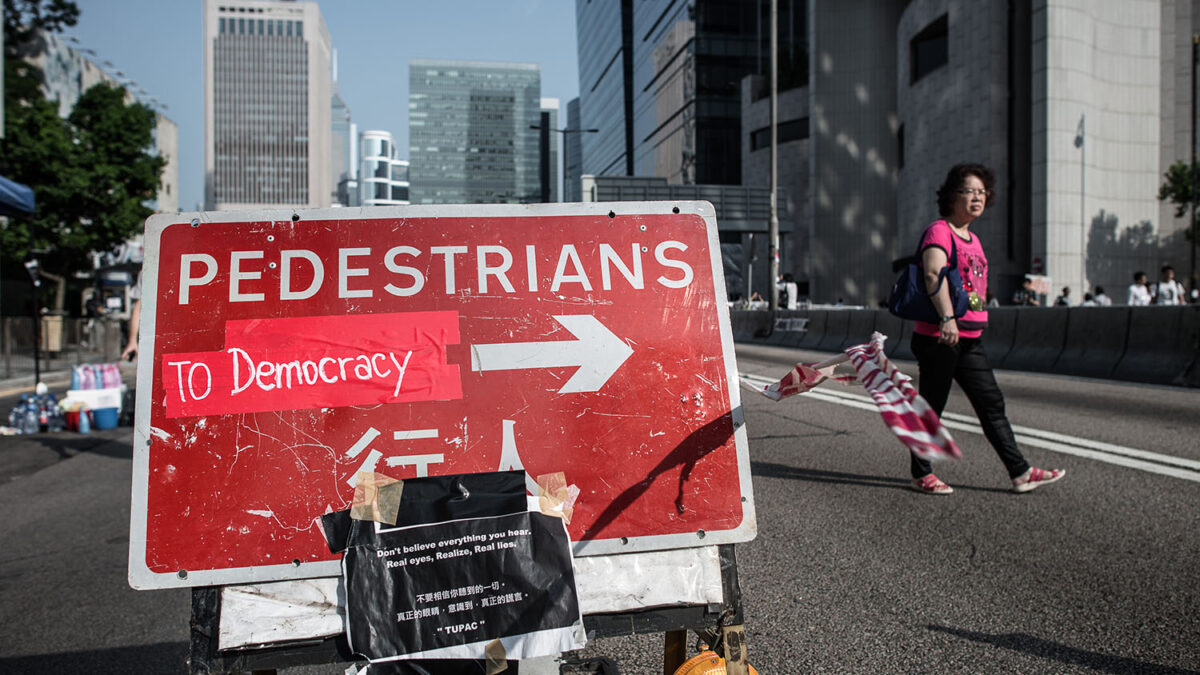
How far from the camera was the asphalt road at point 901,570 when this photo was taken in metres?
2.89

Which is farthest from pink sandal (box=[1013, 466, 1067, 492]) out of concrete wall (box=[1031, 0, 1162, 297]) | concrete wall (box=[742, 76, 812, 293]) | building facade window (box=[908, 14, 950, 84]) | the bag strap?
concrete wall (box=[742, 76, 812, 293])

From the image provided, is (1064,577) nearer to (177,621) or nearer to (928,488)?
(928,488)

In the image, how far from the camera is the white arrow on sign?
2.10 metres

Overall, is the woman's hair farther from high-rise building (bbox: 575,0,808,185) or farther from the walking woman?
high-rise building (bbox: 575,0,808,185)

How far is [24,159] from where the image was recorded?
32.4 metres

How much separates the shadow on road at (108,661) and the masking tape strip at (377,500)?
170 centimetres

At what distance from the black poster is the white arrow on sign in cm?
40

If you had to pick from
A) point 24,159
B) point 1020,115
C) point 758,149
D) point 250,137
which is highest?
point 250,137

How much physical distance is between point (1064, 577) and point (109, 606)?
4.25 m

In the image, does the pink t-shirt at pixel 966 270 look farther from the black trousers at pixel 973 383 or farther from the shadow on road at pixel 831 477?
the shadow on road at pixel 831 477

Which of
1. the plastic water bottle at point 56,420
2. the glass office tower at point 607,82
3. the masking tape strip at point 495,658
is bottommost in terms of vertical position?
the plastic water bottle at point 56,420

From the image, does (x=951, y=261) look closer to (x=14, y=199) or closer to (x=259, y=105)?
(x=14, y=199)

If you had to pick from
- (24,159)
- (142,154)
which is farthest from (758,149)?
(24,159)

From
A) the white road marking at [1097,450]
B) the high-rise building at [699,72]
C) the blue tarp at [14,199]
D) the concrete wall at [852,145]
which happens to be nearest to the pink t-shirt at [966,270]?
the white road marking at [1097,450]
